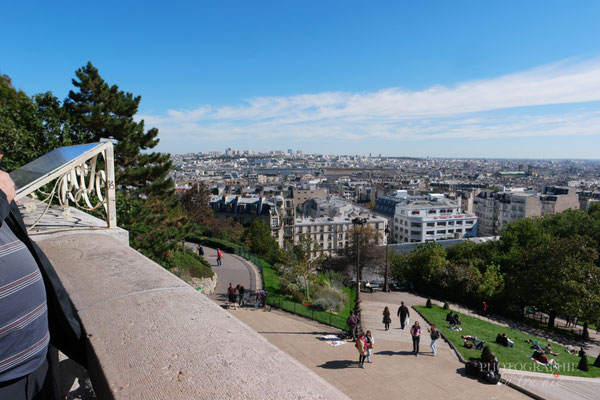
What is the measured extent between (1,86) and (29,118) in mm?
9595

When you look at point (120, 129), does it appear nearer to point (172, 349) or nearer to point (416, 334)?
point (416, 334)

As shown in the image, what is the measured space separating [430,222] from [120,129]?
5990cm

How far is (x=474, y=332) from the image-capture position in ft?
56.0

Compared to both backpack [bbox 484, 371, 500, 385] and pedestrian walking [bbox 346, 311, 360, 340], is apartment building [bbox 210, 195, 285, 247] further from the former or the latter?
backpack [bbox 484, 371, 500, 385]

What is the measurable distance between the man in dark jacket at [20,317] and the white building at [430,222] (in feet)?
226

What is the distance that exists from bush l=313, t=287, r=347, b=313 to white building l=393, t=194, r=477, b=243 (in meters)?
51.0

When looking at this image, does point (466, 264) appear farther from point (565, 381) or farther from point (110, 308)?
point (110, 308)

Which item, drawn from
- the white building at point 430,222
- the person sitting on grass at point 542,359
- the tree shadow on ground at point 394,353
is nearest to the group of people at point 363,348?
the tree shadow on ground at point 394,353

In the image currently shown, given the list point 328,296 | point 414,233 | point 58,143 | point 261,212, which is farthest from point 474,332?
point 414,233

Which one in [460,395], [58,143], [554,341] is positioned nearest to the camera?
[460,395]

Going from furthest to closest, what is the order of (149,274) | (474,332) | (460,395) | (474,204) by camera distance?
(474,204), (474,332), (460,395), (149,274)

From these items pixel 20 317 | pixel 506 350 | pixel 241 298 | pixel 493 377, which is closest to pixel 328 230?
pixel 241 298

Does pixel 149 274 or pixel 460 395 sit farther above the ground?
pixel 149 274

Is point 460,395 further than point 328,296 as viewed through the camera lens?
No
